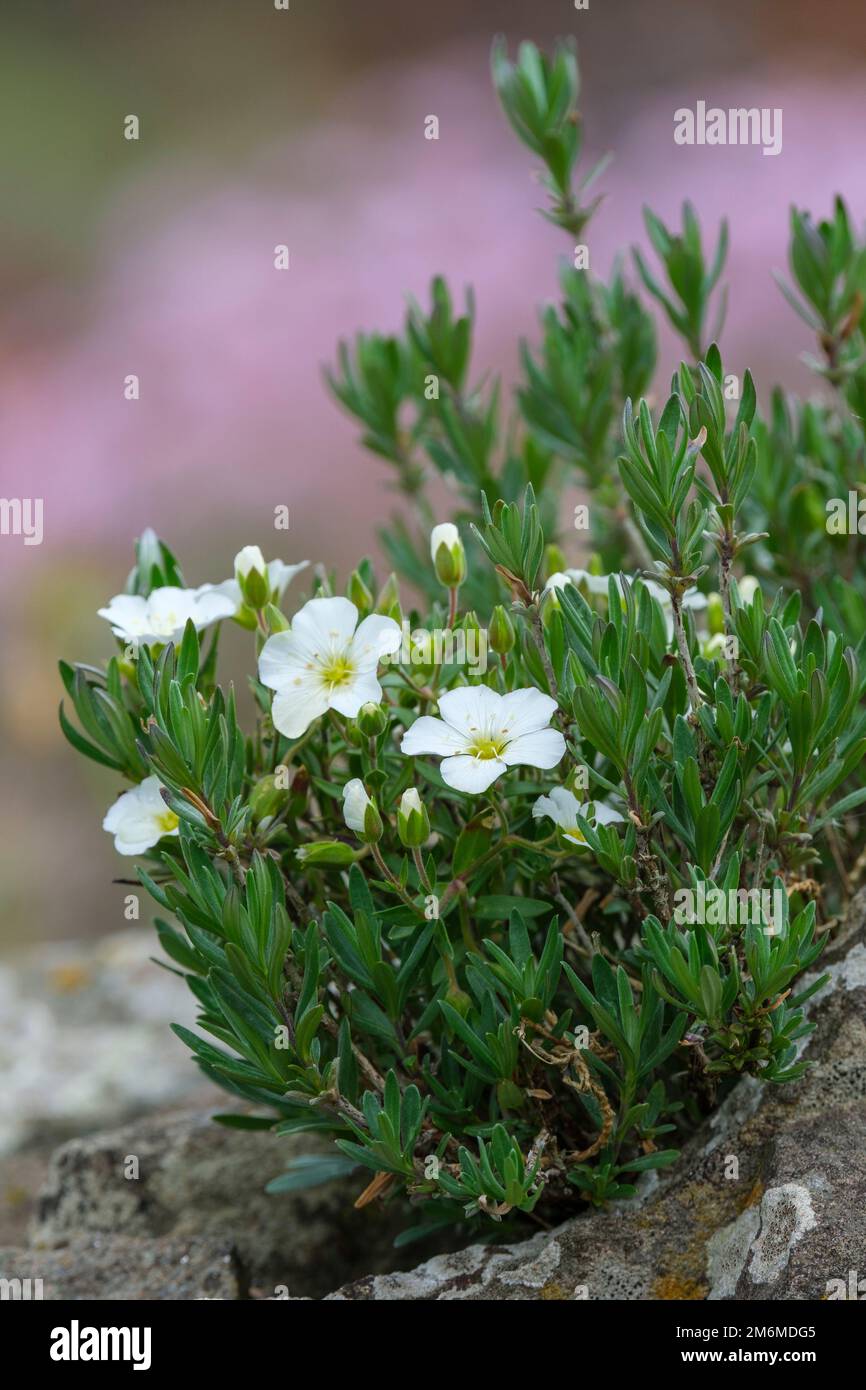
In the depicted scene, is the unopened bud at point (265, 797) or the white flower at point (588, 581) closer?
the unopened bud at point (265, 797)

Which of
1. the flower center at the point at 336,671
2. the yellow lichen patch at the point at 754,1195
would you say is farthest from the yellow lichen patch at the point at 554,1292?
the flower center at the point at 336,671

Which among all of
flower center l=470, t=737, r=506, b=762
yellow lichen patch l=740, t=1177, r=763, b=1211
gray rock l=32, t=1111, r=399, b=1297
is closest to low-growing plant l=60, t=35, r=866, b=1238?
flower center l=470, t=737, r=506, b=762

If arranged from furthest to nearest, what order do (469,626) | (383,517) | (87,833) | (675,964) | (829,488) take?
(383,517) → (87,833) → (829,488) → (469,626) → (675,964)

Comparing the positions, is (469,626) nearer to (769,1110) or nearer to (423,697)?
(423,697)

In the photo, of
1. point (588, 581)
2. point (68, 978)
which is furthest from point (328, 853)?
point (68, 978)

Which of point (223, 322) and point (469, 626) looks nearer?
point (469, 626)

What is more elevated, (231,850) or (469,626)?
(469,626)

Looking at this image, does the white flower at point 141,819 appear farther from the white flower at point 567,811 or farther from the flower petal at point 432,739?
the white flower at point 567,811
